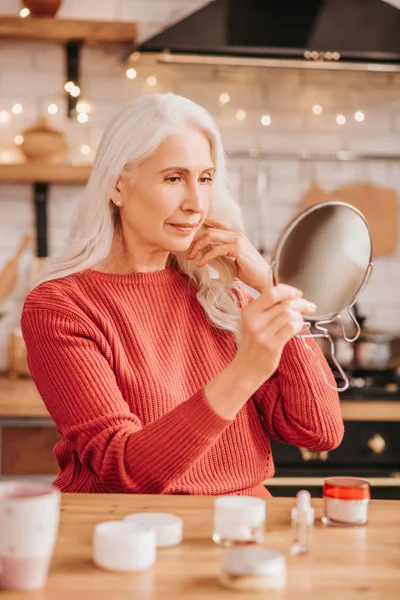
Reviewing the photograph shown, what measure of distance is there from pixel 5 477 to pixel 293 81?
1728 millimetres

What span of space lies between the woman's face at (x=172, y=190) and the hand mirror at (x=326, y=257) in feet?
1.24

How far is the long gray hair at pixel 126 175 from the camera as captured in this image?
4.61 feet

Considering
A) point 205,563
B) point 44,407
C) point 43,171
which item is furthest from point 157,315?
point 43,171

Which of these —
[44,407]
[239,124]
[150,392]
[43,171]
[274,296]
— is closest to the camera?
[274,296]

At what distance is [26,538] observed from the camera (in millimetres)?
736

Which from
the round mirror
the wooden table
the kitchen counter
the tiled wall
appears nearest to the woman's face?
the round mirror

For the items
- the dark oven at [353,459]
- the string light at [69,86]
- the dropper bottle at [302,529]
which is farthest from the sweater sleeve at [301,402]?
the string light at [69,86]

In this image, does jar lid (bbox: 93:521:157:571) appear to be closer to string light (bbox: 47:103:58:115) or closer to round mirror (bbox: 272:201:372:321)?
round mirror (bbox: 272:201:372:321)

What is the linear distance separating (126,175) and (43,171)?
137cm

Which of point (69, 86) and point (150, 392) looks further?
point (69, 86)

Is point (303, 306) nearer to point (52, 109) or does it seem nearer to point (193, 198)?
point (193, 198)

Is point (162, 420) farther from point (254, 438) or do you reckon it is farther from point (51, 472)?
point (51, 472)

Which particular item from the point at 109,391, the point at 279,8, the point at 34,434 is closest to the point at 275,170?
the point at 279,8

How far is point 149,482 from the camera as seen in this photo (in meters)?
1.15
